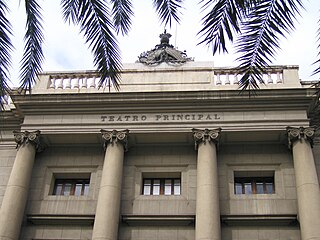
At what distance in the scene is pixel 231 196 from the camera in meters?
20.2

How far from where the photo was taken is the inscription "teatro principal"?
21422 millimetres

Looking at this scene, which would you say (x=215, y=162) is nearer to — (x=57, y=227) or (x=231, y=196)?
(x=231, y=196)

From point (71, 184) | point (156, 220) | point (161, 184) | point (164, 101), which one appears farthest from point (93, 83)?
point (156, 220)

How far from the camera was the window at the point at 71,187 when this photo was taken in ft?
71.2

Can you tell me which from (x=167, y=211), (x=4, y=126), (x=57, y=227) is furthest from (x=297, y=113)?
(x=4, y=126)

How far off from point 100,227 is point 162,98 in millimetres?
6106

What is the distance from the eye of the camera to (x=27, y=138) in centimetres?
2162

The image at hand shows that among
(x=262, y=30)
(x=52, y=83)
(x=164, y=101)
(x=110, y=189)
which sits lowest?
(x=262, y=30)

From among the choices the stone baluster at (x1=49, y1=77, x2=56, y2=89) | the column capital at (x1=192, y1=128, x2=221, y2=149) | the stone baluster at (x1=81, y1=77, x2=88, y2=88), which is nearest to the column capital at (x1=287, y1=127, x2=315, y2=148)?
the column capital at (x1=192, y1=128, x2=221, y2=149)

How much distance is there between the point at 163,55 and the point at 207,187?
811cm

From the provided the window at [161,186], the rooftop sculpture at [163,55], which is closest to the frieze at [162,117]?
the window at [161,186]

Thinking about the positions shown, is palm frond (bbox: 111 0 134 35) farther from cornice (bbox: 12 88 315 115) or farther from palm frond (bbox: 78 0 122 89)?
cornice (bbox: 12 88 315 115)

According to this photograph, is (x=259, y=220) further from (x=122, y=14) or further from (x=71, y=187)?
(x=122, y=14)

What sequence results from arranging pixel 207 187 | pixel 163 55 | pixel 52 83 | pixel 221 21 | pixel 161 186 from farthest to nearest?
pixel 163 55 < pixel 52 83 < pixel 161 186 < pixel 207 187 < pixel 221 21
